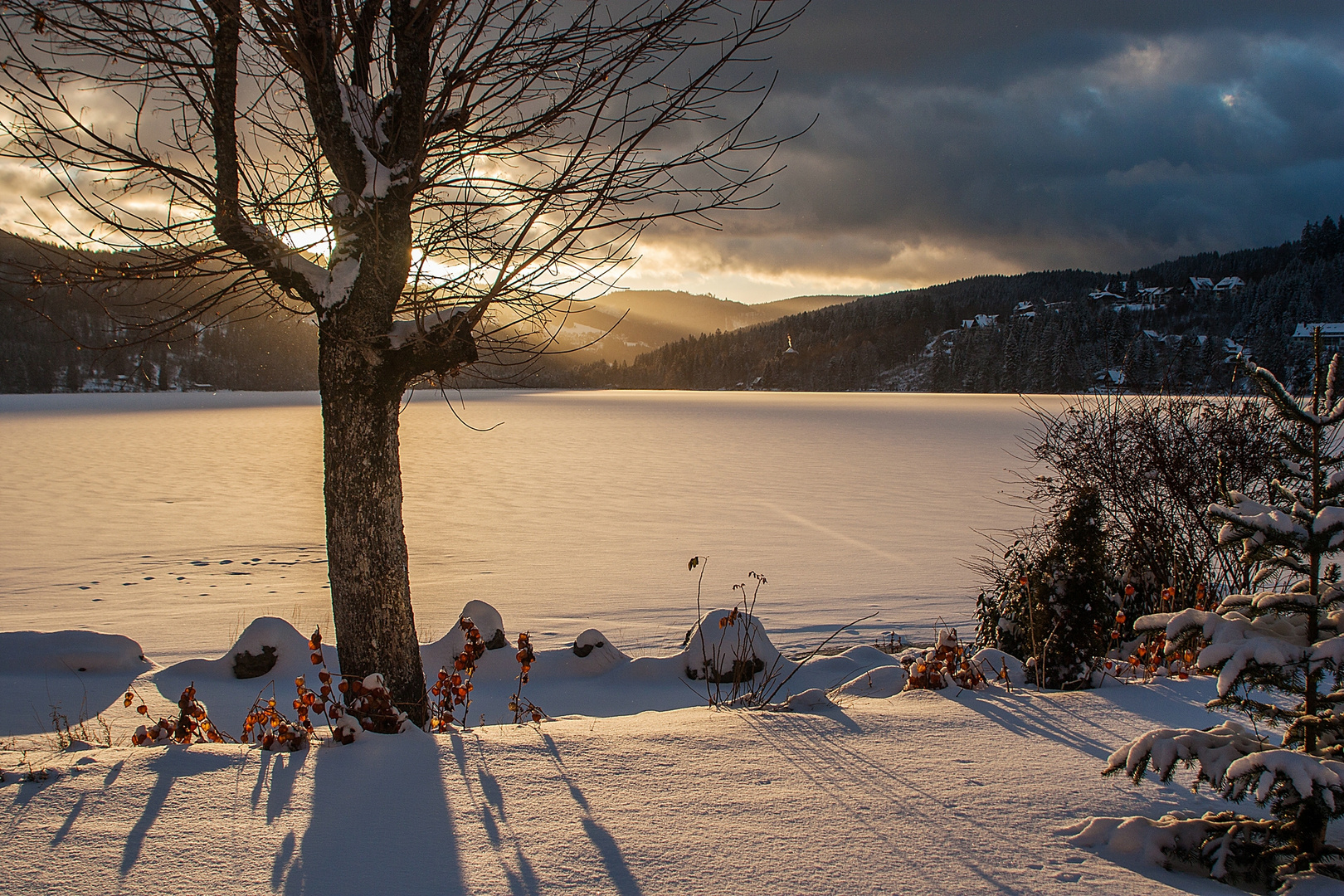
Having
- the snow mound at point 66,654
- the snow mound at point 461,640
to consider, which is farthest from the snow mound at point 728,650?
the snow mound at point 66,654

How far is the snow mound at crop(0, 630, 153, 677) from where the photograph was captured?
5.70m

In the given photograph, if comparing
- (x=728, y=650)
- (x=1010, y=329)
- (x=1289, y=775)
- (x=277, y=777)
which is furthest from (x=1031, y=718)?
(x=1010, y=329)

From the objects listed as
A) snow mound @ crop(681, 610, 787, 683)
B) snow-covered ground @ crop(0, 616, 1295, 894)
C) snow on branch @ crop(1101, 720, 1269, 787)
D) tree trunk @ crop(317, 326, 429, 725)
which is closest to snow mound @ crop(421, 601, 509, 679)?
snow mound @ crop(681, 610, 787, 683)

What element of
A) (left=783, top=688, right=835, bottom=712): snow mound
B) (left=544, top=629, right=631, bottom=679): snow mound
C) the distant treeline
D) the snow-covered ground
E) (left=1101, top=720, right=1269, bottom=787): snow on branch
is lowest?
(left=544, top=629, right=631, bottom=679): snow mound

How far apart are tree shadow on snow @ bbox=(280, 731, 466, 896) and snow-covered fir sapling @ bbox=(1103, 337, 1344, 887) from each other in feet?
7.46

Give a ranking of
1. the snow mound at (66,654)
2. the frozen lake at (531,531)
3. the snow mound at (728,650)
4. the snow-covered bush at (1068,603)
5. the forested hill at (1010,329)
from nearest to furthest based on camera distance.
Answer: the snow-covered bush at (1068,603) < the snow mound at (66,654) < the snow mound at (728,650) < the frozen lake at (531,531) < the forested hill at (1010,329)

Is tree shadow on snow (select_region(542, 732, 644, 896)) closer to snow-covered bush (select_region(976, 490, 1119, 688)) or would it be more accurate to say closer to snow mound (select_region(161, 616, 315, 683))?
snow-covered bush (select_region(976, 490, 1119, 688))

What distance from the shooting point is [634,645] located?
25.4ft

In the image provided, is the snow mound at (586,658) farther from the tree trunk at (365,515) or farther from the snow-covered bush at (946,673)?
the snow-covered bush at (946,673)

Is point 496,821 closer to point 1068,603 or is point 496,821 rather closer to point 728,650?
point 728,650

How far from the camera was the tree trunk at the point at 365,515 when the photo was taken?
3.99m

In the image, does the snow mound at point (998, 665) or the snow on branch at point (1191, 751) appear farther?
the snow mound at point (998, 665)

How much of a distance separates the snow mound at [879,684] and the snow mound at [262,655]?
4.08m

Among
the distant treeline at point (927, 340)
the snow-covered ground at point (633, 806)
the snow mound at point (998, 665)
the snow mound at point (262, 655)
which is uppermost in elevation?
the distant treeline at point (927, 340)
